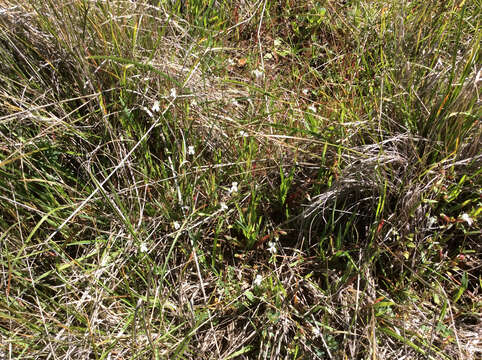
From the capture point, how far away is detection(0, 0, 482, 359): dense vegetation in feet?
5.57

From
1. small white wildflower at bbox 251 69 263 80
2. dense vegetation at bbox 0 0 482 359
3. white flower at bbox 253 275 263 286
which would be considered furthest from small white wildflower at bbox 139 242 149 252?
small white wildflower at bbox 251 69 263 80

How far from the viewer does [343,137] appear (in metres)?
1.87

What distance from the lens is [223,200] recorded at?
6.41ft

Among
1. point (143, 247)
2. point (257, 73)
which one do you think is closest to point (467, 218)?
point (257, 73)

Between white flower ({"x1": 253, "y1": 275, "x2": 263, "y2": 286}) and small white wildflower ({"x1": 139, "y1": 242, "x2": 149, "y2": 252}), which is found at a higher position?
small white wildflower ({"x1": 139, "y1": 242, "x2": 149, "y2": 252})

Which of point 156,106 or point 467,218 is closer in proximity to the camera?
point 467,218

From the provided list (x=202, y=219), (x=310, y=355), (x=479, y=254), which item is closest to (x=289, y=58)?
(x=202, y=219)

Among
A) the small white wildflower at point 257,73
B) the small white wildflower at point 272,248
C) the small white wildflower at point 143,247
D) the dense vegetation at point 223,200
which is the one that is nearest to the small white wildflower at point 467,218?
the dense vegetation at point 223,200

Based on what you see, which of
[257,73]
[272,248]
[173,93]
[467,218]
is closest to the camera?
[467,218]

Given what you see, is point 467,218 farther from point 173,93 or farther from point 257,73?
point 173,93

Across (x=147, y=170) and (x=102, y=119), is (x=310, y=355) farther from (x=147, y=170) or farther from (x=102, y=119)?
(x=102, y=119)

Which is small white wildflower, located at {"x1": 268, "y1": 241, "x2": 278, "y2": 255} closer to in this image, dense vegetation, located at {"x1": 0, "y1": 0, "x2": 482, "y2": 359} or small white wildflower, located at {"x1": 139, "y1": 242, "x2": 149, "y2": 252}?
dense vegetation, located at {"x1": 0, "y1": 0, "x2": 482, "y2": 359}

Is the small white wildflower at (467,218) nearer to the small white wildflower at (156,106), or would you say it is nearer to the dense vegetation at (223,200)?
the dense vegetation at (223,200)

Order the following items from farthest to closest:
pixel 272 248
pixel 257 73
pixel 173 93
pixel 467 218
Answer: pixel 257 73 → pixel 173 93 → pixel 272 248 → pixel 467 218
